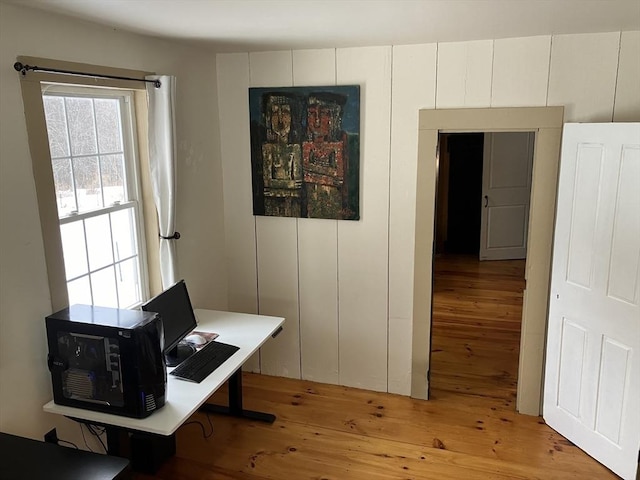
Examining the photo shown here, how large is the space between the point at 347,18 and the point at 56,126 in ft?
5.05

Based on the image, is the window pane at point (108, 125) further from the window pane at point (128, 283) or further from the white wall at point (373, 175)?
the white wall at point (373, 175)

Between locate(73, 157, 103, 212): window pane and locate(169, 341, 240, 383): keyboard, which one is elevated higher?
locate(73, 157, 103, 212): window pane

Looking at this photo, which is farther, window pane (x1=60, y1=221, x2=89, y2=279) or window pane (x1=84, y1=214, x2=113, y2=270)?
window pane (x1=84, y1=214, x2=113, y2=270)

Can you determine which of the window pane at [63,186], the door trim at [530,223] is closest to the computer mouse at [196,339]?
the window pane at [63,186]

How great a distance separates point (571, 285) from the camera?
3.26 m

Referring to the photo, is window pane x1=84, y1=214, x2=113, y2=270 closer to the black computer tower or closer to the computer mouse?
the black computer tower

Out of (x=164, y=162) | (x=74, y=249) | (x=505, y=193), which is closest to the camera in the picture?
(x=74, y=249)

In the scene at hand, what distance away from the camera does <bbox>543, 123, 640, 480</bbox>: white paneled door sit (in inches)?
113

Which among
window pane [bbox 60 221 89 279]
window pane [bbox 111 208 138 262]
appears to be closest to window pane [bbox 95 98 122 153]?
window pane [bbox 111 208 138 262]

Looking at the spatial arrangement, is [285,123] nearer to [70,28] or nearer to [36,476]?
[70,28]

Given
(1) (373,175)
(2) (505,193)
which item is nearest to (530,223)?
(1) (373,175)

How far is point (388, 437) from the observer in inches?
136

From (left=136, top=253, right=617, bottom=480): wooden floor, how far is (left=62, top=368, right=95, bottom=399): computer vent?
0.84 meters

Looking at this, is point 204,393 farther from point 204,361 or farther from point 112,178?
point 112,178
